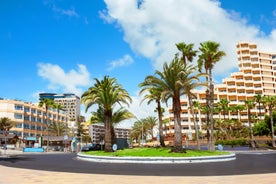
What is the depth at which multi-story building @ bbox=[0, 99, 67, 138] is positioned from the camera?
9338cm

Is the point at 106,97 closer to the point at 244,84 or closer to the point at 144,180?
the point at 144,180

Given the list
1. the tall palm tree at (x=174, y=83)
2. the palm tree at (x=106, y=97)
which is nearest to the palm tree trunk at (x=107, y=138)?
the palm tree at (x=106, y=97)

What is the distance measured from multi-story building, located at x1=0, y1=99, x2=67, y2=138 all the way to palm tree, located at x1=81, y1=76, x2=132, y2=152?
6294 cm

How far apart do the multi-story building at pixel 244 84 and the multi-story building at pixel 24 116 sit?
45.5 metres

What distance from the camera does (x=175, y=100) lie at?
105ft

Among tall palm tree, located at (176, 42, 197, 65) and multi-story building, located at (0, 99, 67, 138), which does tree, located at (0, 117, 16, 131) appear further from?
tall palm tree, located at (176, 42, 197, 65)

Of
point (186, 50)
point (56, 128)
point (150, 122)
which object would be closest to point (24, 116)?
point (56, 128)

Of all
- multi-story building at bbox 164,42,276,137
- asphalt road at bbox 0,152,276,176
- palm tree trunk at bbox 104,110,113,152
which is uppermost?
multi-story building at bbox 164,42,276,137

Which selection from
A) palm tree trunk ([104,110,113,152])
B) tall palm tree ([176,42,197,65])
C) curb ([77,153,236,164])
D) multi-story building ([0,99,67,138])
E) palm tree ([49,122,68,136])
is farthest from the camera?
palm tree ([49,122,68,136])

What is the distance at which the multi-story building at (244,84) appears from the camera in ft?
357

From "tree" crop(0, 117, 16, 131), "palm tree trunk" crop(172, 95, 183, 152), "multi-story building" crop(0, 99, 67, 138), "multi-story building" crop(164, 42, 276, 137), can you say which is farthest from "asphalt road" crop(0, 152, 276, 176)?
"multi-story building" crop(164, 42, 276, 137)

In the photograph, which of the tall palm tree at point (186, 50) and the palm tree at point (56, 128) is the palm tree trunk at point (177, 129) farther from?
the palm tree at point (56, 128)

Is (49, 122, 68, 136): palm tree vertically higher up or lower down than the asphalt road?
higher up

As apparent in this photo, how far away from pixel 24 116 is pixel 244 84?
8065 cm
